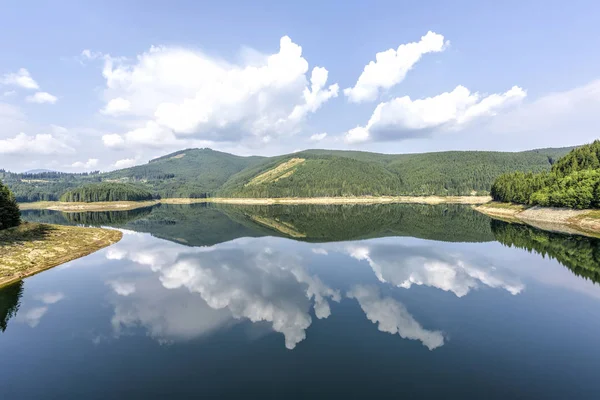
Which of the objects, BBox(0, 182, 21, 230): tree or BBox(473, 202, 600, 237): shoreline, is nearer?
BBox(0, 182, 21, 230): tree

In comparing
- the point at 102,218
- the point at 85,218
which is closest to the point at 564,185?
the point at 102,218

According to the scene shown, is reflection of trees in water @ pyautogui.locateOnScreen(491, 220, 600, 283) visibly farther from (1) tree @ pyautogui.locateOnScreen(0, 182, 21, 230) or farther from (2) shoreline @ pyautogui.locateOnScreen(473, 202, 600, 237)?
(1) tree @ pyautogui.locateOnScreen(0, 182, 21, 230)

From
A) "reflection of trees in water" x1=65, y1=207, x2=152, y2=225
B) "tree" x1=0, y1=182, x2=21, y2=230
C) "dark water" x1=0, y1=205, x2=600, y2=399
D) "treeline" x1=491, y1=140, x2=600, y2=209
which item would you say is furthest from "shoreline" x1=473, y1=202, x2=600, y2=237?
"reflection of trees in water" x1=65, y1=207, x2=152, y2=225

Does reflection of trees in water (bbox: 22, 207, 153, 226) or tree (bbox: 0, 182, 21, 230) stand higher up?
tree (bbox: 0, 182, 21, 230)

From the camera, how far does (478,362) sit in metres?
19.0

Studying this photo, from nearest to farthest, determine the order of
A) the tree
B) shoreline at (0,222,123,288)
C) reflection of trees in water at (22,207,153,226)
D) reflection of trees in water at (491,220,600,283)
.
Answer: reflection of trees in water at (491,220,600,283)
shoreline at (0,222,123,288)
the tree
reflection of trees in water at (22,207,153,226)

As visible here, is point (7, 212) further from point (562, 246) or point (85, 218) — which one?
point (562, 246)

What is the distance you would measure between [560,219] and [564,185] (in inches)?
449

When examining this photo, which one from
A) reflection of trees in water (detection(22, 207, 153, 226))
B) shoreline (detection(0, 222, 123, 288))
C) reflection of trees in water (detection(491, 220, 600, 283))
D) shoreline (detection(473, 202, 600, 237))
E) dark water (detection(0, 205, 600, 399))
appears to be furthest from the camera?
reflection of trees in water (detection(22, 207, 153, 226))

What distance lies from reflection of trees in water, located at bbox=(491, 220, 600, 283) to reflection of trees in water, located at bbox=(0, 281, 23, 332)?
63080mm

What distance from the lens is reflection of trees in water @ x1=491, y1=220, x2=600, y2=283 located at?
41.5m

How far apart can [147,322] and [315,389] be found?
1755 centimetres

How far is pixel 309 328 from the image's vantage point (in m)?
24.5

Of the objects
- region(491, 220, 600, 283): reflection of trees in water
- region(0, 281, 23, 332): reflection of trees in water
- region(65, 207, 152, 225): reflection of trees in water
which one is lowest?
Result: region(491, 220, 600, 283): reflection of trees in water
